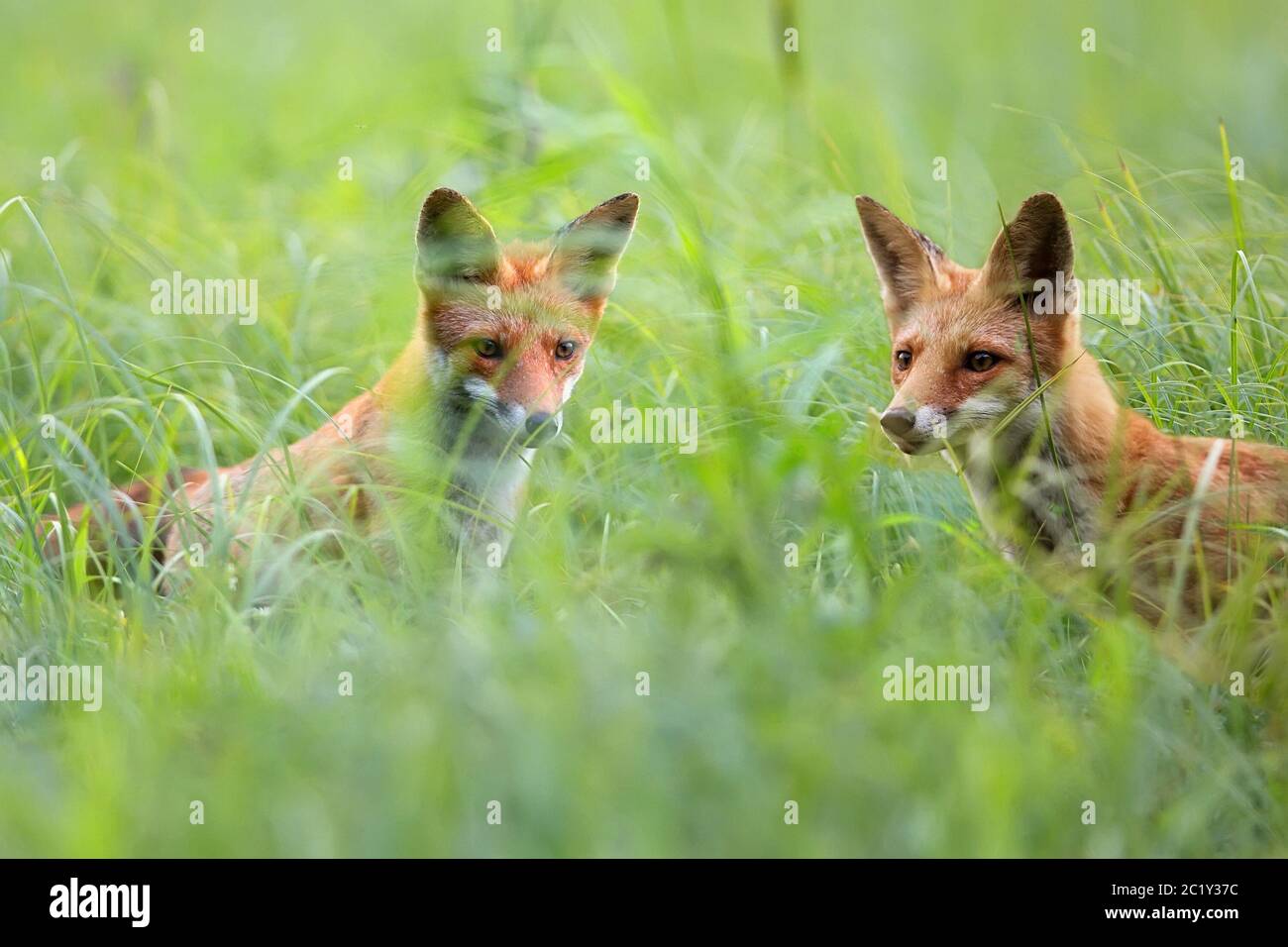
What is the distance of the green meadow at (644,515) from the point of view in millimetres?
3074

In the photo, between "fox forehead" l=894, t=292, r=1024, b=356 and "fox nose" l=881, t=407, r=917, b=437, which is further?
"fox forehead" l=894, t=292, r=1024, b=356

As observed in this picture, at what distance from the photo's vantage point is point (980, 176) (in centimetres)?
746

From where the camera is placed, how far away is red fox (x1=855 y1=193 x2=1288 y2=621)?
4398 mm

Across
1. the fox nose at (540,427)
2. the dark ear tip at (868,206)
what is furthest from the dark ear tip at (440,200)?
the dark ear tip at (868,206)

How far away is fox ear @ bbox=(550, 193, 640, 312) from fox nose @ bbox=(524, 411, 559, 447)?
0.77 m

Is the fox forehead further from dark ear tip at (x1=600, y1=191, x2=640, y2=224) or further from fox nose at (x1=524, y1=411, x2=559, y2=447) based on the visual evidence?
fox nose at (x1=524, y1=411, x2=559, y2=447)

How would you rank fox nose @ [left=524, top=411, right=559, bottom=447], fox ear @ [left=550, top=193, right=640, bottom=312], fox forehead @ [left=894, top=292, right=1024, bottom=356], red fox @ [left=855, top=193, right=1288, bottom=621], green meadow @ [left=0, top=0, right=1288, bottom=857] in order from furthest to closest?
fox ear @ [left=550, top=193, right=640, bottom=312], fox nose @ [left=524, top=411, right=559, bottom=447], fox forehead @ [left=894, top=292, right=1024, bottom=356], red fox @ [left=855, top=193, right=1288, bottom=621], green meadow @ [left=0, top=0, right=1288, bottom=857]

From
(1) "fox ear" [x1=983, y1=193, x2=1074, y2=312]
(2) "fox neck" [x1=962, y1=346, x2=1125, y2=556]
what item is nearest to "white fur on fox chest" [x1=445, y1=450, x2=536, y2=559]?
(2) "fox neck" [x1=962, y1=346, x2=1125, y2=556]

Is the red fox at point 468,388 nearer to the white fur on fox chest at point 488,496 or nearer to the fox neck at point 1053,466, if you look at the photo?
the white fur on fox chest at point 488,496

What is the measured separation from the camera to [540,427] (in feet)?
15.7
